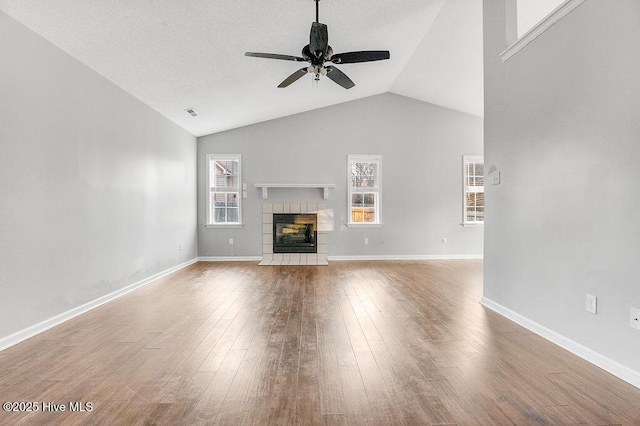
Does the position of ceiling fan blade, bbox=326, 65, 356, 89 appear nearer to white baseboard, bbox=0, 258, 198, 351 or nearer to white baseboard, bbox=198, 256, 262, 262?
Result: white baseboard, bbox=0, 258, 198, 351

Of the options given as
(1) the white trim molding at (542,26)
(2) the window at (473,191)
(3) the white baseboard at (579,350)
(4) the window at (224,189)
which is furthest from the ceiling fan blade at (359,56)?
(2) the window at (473,191)

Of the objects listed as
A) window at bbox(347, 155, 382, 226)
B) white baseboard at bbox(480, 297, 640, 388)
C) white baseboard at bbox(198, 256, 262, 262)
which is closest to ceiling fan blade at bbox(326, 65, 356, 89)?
white baseboard at bbox(480, 297, 640, 388)

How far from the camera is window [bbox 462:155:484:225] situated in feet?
23.0

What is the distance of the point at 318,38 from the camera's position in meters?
2.91

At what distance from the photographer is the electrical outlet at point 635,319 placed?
6.16ft

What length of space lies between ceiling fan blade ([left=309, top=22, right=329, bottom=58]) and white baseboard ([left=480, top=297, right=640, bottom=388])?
300 centimetres

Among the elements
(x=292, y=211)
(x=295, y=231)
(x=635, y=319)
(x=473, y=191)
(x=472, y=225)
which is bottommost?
(x=635, y=319)

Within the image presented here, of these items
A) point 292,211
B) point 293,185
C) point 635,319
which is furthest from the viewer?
point 292,211

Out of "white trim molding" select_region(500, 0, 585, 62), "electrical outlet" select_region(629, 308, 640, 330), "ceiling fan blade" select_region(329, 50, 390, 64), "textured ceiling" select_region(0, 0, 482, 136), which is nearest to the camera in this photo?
"electrical outlet" select_region(629, 308, 640, 330)

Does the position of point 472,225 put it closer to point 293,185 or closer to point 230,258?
point 293,185

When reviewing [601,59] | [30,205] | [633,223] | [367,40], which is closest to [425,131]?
[367,40]

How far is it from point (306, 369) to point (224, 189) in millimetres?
5395

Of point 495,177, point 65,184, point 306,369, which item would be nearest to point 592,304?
point 495,177

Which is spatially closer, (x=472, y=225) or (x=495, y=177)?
(x=495, y=177)
